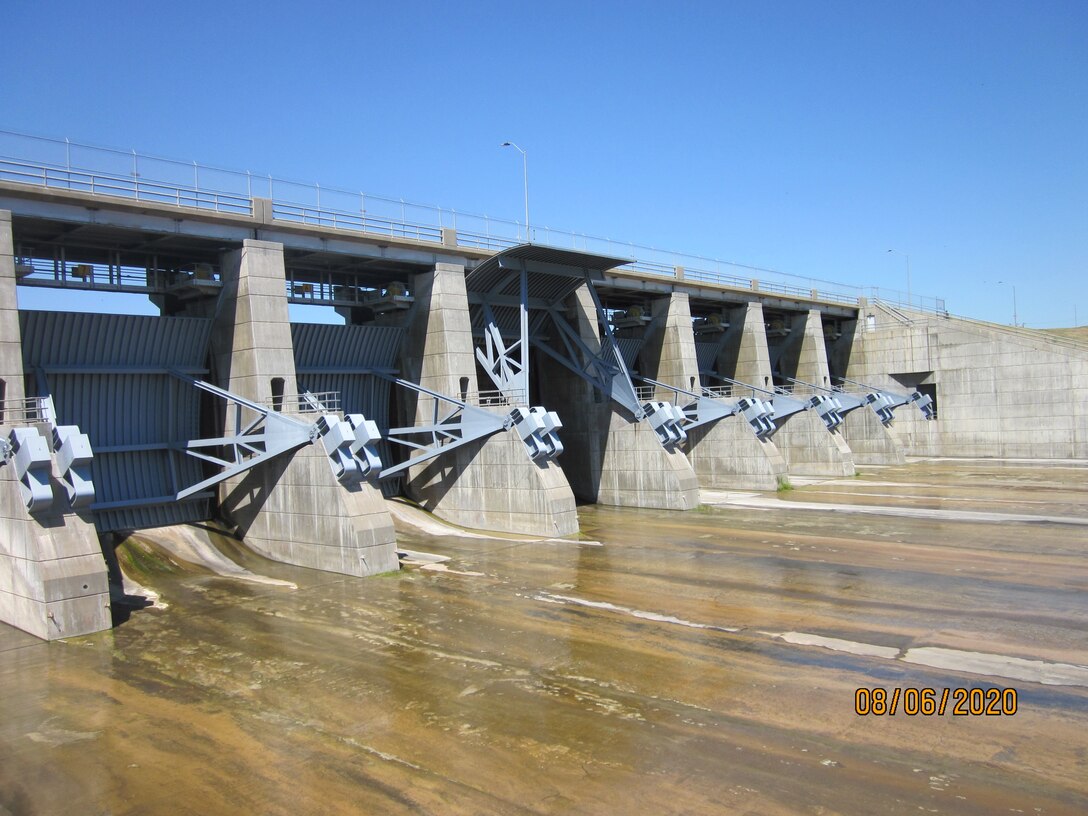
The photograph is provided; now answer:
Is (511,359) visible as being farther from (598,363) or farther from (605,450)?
(605,450)

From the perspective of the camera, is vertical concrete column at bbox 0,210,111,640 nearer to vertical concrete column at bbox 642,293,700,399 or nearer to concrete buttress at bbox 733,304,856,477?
vertical concrete column at bbox 642,293,700,399

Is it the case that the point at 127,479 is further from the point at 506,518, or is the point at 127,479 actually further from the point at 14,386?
the point at 506,518

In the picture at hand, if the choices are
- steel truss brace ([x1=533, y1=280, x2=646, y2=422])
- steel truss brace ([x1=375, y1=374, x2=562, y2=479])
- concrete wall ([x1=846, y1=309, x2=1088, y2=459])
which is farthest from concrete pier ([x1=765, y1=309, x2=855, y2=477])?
steel truss brace ([x1=375, y1=374, x2=562, y2=479])

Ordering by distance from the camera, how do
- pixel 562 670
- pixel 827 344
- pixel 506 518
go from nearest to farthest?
1. pixel 562 670
2. pixel 506 518
3. pixel 827 344

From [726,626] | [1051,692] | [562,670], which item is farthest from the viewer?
[726,626]

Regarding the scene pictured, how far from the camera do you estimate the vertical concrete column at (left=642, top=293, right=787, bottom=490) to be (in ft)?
162

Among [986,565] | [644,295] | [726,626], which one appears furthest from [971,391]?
[726,626]

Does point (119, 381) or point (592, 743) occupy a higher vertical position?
point (119, 381)

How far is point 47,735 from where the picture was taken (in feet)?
47.6

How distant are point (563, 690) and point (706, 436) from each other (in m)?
37.1

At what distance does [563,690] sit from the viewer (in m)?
16.2

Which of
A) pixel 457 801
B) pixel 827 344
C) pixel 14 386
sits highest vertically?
pixel 827 344

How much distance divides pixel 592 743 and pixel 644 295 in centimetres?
4186
